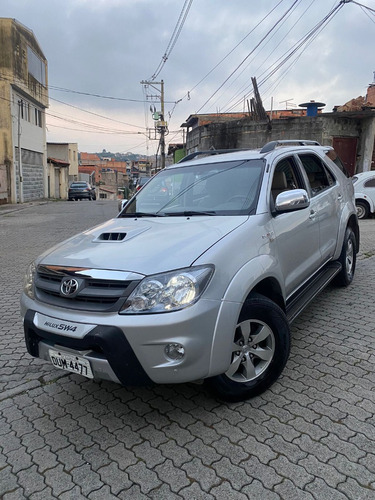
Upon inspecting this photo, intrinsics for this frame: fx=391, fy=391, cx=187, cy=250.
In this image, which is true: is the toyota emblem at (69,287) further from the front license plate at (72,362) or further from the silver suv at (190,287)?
the front license plate at (72,362)

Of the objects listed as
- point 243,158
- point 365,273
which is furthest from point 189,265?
point 365,273

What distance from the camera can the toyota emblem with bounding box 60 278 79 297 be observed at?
2490 millimetres

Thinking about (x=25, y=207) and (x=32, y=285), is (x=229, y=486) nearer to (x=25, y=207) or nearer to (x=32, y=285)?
(x=32, y=285)

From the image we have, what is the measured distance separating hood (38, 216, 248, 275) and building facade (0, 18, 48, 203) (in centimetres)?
2100

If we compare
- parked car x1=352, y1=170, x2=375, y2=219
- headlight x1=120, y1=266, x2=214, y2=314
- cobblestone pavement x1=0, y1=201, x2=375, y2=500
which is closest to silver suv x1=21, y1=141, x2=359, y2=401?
headlight x1=120, y1=266, x2=214, y2=314

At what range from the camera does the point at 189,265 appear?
7.75 feet

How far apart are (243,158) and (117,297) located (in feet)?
6.83

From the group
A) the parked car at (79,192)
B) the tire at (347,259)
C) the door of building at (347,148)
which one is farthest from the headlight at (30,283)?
the parked car at (79,192)

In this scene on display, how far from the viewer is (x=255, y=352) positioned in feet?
9.05

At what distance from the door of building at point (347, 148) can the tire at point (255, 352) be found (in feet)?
53.4

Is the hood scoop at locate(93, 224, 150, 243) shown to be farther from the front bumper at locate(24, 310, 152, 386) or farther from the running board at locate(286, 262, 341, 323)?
the running board at locate(286, 262, 341, 323)

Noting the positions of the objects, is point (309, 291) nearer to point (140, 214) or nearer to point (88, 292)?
point (140, 214)

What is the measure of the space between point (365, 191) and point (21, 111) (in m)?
21.2

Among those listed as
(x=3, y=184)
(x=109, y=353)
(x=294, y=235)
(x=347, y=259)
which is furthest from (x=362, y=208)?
(x=3, y=184)
